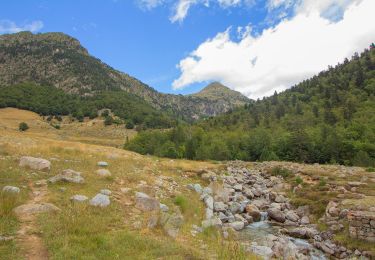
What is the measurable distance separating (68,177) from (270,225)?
17507 millimetres

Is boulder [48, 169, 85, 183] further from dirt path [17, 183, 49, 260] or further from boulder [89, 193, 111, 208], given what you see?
dirt path [17, 183, 49, 260]

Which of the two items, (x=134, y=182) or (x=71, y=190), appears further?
(x=134, y=182)

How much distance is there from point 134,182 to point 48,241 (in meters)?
11.6

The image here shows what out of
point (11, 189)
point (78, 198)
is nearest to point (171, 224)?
point (78, 198)

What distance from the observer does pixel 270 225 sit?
89.4ft

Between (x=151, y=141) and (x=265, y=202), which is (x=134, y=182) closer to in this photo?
(x=265, y=202)

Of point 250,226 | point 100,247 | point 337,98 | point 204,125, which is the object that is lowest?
point 250,226

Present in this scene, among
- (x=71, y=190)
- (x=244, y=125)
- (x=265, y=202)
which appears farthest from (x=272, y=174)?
(x=244, y=125)

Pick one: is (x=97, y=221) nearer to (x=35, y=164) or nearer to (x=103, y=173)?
(x=103, y=173)

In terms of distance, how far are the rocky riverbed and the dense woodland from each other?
49.5 meters

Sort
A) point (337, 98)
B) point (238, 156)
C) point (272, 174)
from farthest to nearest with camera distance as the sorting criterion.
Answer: point (337, 98) < point (238, 156) < point (272, 174)

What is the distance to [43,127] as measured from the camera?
645 feet

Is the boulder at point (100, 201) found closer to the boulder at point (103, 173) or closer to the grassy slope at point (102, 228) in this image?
the grassy slope at point (102, 228)

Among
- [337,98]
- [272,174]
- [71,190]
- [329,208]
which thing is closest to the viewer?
[71,190]
